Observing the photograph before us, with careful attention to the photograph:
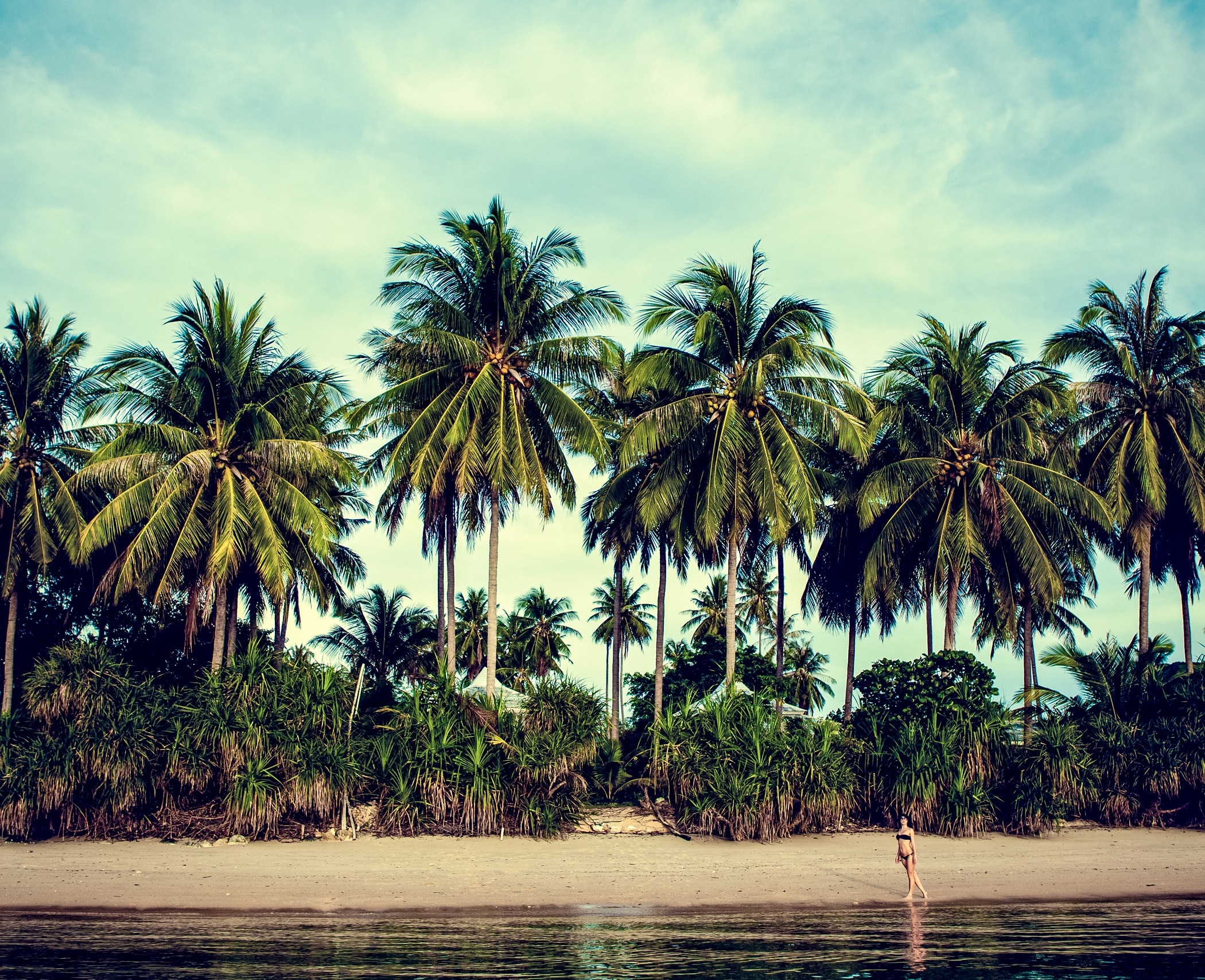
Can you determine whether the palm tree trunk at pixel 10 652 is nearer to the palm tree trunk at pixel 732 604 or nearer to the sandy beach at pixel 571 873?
the sandy beach at pixel 571 873

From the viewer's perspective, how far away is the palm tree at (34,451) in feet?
87.7

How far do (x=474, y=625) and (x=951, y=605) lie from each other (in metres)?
35.1

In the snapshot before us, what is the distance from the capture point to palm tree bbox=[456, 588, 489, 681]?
57531 millimetres

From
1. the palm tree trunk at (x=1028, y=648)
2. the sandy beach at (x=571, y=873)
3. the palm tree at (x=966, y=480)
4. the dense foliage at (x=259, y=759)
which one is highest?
the palm tree at (x=966, y=480)

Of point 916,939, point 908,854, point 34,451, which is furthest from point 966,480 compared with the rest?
point 34,451

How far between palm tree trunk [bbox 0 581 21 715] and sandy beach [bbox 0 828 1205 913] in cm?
750

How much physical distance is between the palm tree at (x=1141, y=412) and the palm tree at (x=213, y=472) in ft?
69.4

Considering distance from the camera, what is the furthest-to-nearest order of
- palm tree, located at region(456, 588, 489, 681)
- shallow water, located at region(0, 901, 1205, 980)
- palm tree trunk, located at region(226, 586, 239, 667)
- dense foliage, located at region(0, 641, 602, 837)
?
palm tree, located at region(456, 588, 489, 681) < palm tree trunk, located at region(226, 586, 239, 667) < dense foliage, located at region(0, 641, 602, 837) < shallow water, located at region(0, 901, 1205, 980)

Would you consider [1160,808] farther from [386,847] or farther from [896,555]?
[386,847]

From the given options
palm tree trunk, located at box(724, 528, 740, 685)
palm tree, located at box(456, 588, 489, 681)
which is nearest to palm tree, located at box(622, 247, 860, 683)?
palm tree trunk, located at box(724, 528, 740, 685)

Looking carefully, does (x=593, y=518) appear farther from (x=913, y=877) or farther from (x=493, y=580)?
(x=913, y=877)

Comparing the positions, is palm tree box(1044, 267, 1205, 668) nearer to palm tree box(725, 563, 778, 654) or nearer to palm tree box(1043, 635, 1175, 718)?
palm tree box(1043, 635, 1175, 718)

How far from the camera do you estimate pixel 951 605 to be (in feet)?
89.1

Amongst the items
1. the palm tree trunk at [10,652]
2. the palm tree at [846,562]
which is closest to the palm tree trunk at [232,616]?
the palm tree trunk at [10,652]
